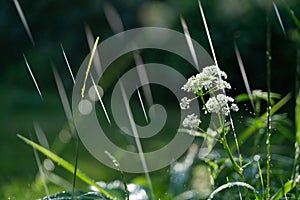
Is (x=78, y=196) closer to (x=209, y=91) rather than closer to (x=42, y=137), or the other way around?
(x=209, y=91)

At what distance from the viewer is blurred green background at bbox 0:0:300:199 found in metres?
5.06

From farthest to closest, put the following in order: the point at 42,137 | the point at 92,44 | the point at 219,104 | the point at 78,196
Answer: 1. the point at 92,44
2. the point at 42,137
3. the point at 78,196
4. the point at 219,104

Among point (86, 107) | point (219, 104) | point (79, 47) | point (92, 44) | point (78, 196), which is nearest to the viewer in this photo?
point (219, 104)

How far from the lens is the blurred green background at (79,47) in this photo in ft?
16.6

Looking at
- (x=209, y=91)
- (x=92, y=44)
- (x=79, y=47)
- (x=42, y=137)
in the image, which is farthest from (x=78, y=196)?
(x=79, y=47)

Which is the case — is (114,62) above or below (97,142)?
above

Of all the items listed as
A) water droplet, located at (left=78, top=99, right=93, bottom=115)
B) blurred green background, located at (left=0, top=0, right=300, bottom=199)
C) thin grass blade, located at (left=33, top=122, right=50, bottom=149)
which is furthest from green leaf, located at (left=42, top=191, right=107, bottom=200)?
water droplet, located at (left=78, top=99, right=93, bottom=115)

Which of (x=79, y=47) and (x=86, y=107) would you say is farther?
(x=79, y=47)

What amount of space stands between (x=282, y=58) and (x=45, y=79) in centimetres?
307

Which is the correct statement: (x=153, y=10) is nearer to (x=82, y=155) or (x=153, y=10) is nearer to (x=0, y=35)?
(x=0, y=35)

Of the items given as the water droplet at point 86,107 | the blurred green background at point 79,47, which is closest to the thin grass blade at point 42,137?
the blurred green background at point 79,47

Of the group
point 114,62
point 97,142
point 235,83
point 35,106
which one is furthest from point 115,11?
point 97,142

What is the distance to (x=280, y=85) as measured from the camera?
5926mm

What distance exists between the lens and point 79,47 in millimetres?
7758
